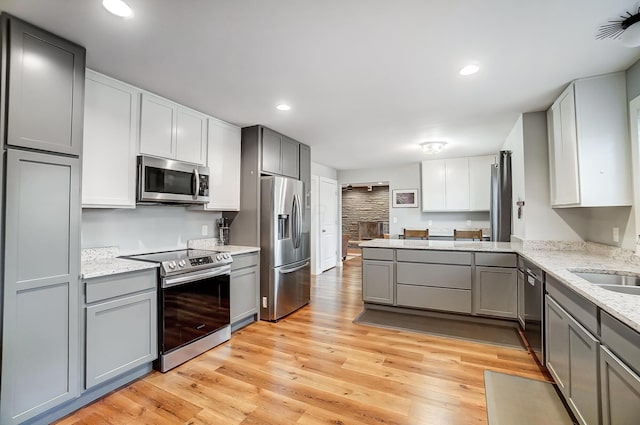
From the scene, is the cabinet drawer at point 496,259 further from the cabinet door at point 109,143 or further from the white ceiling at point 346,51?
→ the cabinet door at point 109,143

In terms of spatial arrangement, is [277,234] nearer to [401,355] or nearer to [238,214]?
[238,214]

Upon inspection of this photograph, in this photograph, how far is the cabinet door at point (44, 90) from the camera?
67.0 inches

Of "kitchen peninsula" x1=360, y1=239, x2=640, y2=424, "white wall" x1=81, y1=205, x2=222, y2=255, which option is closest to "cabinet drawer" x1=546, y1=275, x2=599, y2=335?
"kitchen peninsula" x1=360, y1=239, x2=640, y2=424

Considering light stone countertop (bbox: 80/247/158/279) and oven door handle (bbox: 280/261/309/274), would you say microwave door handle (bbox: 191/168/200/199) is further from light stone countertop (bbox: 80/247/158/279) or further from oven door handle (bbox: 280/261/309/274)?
oven door handle (bbox: 280/261/309/274)

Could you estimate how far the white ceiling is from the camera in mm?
1636

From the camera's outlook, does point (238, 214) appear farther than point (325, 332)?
Yes

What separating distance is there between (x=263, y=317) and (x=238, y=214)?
1.32 metres

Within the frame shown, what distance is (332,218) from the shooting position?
22.8ft

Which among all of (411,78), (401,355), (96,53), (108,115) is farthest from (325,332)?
(96,53)

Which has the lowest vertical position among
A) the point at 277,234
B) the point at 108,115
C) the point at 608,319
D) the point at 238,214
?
the point at 608,319

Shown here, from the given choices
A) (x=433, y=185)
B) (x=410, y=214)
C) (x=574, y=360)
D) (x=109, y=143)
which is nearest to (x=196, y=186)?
(x=109, y=143)

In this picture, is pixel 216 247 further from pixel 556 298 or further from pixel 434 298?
pixel 556 298

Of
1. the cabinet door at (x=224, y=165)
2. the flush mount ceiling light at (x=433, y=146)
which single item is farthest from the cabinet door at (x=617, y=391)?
the flush mount ceiling light at (x=433, y=146)

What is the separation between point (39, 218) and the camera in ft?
5.82
